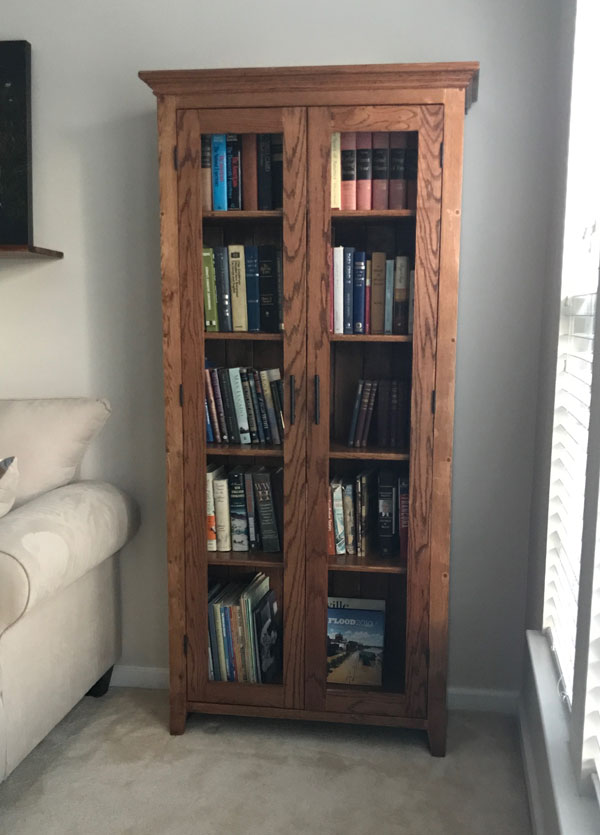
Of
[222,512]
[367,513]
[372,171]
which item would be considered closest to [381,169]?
[372,171]

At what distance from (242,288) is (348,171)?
1.44 ft

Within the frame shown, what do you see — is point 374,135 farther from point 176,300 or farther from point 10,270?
point 10,270

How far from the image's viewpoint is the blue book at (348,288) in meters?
2.15

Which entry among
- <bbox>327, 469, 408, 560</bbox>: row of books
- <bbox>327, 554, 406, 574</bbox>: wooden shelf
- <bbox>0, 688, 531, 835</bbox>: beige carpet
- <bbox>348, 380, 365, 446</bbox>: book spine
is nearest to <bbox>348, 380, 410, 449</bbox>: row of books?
<bbox>348, 380, 365, 446</bbox>: book spine

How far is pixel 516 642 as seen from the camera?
2.48 meters

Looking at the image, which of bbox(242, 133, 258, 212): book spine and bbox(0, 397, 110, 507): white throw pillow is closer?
bbox(242, 133, 258, 212): book spine

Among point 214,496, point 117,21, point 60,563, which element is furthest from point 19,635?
point 117,21

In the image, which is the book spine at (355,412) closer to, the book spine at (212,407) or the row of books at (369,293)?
the row of books at (369,293)

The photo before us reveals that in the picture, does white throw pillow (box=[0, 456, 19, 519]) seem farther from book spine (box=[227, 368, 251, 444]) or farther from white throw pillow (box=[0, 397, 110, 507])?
book spine (box=[227, 368, 251, 444])

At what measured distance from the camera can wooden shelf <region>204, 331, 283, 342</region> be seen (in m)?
2.20

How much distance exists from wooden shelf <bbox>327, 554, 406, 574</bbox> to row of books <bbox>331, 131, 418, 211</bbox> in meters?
1.01

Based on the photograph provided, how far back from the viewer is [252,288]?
7.26 ft

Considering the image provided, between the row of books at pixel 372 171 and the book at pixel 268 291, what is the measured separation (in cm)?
24

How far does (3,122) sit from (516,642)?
2.36 metres
